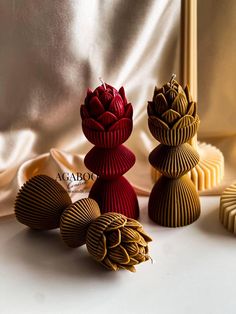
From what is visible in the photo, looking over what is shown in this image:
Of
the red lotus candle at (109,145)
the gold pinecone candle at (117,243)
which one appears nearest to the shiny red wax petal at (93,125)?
the red lotus candle at (109,145)

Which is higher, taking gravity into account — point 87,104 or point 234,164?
point 87,104

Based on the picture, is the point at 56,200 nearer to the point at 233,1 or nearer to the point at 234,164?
the point at 234,164

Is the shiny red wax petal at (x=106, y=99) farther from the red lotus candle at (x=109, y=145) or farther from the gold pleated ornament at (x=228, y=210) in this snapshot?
the gold pleated ornament at (x=228, y=210)

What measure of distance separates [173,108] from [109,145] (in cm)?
9

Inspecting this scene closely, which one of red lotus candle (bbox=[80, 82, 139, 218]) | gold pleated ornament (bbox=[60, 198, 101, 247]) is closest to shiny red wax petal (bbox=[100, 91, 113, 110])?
red lotus candle (bbox=[80, 82, 139, 218])

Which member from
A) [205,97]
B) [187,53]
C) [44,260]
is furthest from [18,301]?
[205,97]

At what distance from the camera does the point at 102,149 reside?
64cm

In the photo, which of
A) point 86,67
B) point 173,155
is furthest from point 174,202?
point 86,67

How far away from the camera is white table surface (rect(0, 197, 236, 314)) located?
0.55m

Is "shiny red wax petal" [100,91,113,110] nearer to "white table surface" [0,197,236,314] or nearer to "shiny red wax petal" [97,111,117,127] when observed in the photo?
"shiny red wax petal" [97,111,117,127]

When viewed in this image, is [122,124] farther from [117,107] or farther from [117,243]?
[117,243]

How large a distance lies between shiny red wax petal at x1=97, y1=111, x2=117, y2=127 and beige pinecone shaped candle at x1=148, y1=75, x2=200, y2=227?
5 centimetres

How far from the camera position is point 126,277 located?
0.58m

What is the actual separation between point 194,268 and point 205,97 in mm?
377
